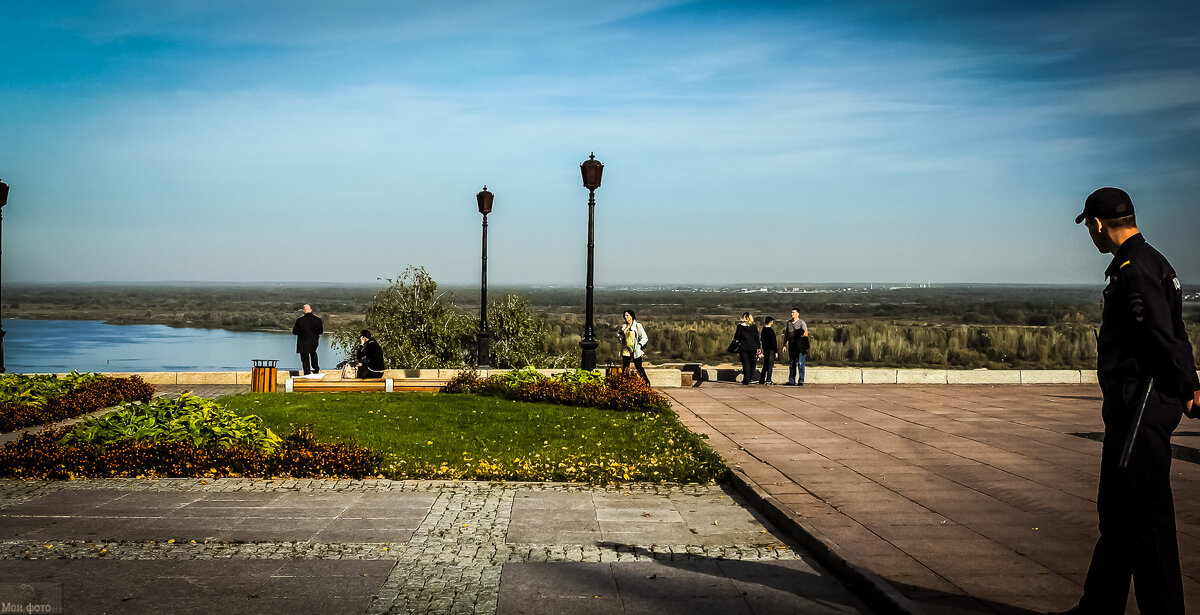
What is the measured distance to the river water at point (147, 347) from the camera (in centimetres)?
3259

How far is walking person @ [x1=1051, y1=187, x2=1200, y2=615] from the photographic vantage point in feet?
12.3

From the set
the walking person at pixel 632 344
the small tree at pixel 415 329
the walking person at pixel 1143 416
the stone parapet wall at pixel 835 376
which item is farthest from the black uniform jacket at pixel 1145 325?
the small tree at pixel 415 329

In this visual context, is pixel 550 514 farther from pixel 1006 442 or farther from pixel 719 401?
pixel 719 401

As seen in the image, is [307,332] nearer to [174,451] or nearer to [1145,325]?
[174,451]

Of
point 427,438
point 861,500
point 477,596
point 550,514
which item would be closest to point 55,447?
point 427,438

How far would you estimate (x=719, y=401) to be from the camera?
15.0 m

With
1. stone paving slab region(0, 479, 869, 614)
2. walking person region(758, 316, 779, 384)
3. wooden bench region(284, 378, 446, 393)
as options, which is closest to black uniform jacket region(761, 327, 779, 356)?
walking person region(758, 316, 779, 384)

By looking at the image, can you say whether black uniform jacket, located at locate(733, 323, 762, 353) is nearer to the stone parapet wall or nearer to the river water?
the stone parapet wall

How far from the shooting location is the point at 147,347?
4175cm

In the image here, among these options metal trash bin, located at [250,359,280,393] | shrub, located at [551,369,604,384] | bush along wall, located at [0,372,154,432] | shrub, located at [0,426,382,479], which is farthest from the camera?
metal trash bin, located at [250,359,280,393]

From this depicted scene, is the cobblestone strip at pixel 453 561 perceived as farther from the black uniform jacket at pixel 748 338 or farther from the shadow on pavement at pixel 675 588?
the black uniform jacket at pixel 748 338

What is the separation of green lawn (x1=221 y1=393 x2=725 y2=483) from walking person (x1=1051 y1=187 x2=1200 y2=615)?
453 centimetres

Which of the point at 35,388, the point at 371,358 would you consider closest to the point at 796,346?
the point at 371,358

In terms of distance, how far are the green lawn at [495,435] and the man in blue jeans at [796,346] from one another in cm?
620
